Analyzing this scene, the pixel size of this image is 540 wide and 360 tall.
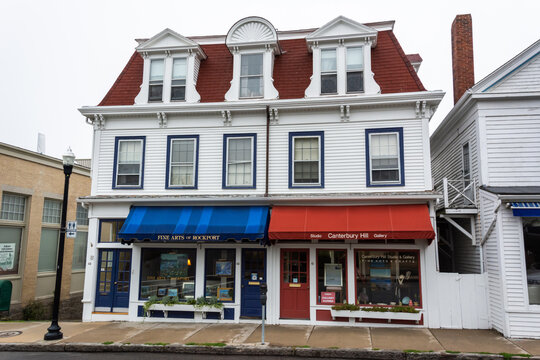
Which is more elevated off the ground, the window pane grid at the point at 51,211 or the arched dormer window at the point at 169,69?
the arched dormer window at the point at 169,69

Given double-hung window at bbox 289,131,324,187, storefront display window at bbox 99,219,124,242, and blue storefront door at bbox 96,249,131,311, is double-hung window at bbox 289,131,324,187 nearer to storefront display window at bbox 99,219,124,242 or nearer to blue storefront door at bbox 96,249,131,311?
storefront display window at bbox 99,219,124,242

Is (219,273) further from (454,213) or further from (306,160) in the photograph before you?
(454,213)

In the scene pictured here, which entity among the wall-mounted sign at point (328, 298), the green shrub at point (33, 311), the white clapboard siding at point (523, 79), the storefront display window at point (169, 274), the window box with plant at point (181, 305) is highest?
the white clapboard siding at point (523, 79)

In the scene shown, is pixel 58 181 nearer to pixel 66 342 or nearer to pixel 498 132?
pixel 66 342

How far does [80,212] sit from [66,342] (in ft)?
36.1

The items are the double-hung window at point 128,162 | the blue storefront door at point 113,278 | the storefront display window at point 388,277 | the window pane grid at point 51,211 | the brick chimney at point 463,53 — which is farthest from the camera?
the window pane grid at point 51,211

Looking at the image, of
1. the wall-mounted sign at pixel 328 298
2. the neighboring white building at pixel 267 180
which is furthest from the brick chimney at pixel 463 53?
the wall-mounted sign at pixel 328 298

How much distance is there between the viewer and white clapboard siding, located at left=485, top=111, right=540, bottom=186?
38.9ft

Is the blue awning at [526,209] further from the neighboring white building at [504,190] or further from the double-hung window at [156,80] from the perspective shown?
the double-hung window at [156,80]

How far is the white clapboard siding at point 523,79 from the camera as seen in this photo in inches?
478

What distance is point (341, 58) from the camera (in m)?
13.7

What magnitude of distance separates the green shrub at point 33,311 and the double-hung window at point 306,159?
11.7 metres

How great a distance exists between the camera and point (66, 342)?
35.4 feet

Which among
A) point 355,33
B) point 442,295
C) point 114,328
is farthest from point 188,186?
point 442,295
